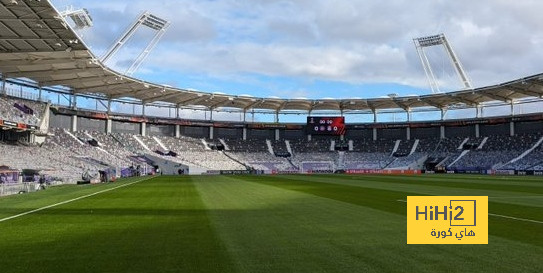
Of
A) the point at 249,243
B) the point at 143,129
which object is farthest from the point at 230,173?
the point at 249,243

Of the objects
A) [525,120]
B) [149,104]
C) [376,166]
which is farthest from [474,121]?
[149,104]

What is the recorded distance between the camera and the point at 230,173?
86312 millimetres

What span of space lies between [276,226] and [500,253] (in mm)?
5712

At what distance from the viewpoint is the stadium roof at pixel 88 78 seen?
1495 inches

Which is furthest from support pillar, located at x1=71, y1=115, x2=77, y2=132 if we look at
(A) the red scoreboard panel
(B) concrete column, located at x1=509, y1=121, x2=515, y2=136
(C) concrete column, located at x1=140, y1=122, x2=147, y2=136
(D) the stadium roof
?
(B) concrete column, located at x1=509, y1=121, x2=515, y2=136

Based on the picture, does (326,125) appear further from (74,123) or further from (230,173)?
(74,123)

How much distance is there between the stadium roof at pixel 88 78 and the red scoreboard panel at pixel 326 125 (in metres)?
3.45

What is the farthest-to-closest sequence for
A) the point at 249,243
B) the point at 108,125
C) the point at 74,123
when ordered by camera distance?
1. the point at 108,125
2. the point at 74,123
3. the point at 249,243

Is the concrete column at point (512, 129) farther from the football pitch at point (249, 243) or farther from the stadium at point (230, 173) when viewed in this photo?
the football pitch at point (249, 243)

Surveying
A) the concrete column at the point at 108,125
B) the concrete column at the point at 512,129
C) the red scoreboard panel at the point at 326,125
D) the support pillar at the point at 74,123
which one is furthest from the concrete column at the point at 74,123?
the concrete column at the point at 512,129

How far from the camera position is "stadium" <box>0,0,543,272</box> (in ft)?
29.3

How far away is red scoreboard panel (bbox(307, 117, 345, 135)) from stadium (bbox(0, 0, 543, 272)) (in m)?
0.32

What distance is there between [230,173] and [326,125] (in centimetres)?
2785

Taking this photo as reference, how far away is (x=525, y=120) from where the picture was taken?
92.2m
